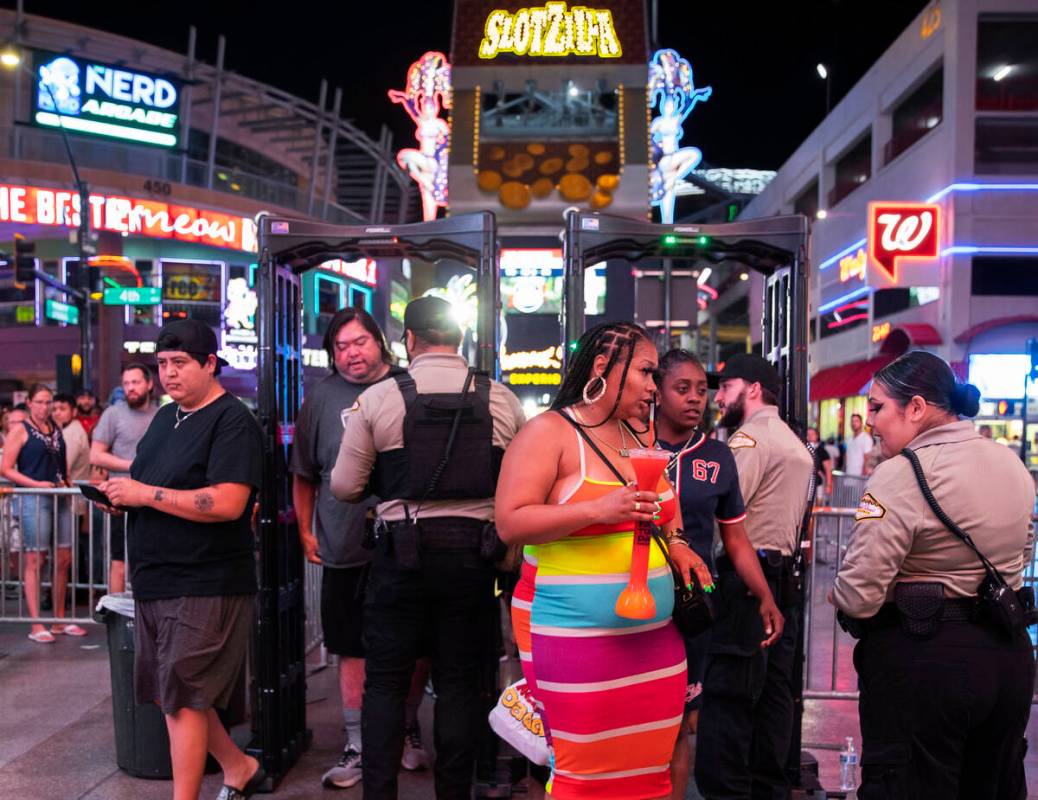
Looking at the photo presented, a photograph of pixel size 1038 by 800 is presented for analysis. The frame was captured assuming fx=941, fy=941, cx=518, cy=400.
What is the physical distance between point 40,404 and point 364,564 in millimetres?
5037

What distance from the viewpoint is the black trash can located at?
4.76 m

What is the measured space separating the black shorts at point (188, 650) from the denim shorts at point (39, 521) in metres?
4.27

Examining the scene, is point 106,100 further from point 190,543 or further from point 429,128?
point 190,543

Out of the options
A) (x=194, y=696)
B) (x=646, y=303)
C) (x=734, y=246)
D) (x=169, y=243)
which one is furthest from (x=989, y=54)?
(x=169, y=243)

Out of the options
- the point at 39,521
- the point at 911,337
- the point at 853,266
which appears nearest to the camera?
the point at 39,521

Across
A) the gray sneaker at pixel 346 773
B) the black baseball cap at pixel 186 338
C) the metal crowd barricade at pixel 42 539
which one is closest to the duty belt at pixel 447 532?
the black baseball cap at pixel 186 338

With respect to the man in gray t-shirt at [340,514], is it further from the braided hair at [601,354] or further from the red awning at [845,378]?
the red awning at [845,378]

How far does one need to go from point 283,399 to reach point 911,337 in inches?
801

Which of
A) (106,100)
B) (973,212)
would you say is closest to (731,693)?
(973,212)

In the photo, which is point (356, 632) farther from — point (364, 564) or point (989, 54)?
point (989, 54)

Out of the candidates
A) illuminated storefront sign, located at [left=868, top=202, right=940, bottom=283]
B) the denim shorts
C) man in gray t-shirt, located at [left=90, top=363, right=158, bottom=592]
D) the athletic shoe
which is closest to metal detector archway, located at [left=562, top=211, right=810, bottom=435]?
the athletic shoe

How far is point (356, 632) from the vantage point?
15.6ft

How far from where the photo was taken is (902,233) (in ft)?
69.8

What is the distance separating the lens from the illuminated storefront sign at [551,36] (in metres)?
21.6
